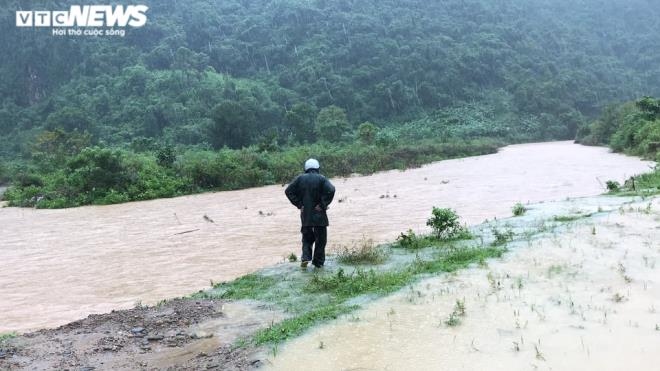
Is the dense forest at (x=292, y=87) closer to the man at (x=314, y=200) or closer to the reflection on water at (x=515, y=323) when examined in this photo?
the man at (x=314, y=200)

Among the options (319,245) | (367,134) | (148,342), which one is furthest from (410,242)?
(367,134)

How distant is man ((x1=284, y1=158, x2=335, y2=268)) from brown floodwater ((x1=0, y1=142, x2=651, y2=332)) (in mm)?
2297

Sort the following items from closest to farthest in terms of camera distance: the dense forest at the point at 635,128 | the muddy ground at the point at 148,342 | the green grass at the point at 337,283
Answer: the muddy ground at the point at 148,342, the green grass at the point at 337,283, the dense forest at the point at 635,128

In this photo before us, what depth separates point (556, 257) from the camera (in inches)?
303

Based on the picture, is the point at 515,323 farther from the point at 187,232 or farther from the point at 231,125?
the point at 231,125

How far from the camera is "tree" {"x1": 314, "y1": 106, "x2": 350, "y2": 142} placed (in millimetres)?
47781

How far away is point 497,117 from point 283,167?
45535 mm

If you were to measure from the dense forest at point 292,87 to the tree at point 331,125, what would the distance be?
13 centimetres

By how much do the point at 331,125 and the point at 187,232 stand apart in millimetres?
33007

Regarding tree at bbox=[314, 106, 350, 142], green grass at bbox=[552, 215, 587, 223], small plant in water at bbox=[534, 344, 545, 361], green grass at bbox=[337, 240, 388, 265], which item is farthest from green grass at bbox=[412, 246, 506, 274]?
tree at bbox=[314, 106, 350, 142]

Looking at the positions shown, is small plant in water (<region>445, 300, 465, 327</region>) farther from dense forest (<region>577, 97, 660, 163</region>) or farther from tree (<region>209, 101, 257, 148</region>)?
tree (<region>209, 101, 257, 148</region>)

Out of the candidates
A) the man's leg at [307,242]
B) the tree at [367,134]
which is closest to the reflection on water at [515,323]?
the man's leg at [307,242]

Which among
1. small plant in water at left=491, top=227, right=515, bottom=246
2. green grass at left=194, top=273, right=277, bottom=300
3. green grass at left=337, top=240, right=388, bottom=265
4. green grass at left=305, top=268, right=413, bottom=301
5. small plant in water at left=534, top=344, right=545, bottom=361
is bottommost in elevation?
small plant in water at left=534, top=344, right=545, bottom=361

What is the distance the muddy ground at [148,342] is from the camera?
5203mm
